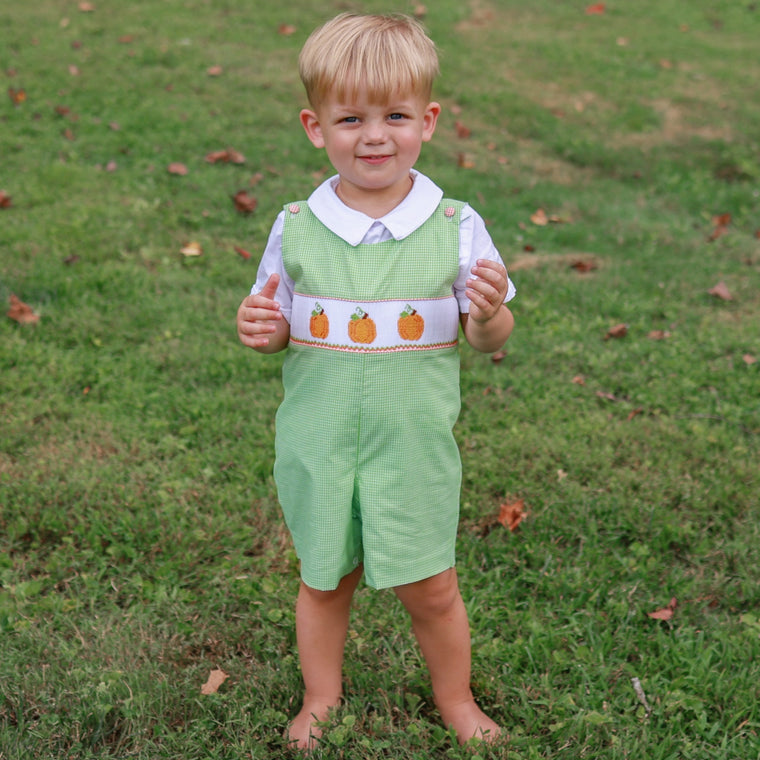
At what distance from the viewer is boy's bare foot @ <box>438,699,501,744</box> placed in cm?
230

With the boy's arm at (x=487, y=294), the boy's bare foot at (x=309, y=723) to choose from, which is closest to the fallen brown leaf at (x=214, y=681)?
the boy's bare foot at (x=309, y=723)

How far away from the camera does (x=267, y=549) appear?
301cm

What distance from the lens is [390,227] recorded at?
75.4 inches

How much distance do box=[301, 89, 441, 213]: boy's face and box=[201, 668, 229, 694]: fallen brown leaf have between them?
1.46 metres

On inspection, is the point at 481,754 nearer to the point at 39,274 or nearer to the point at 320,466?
the point at 320,466

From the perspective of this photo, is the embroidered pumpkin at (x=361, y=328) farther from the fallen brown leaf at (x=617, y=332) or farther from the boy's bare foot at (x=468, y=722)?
the fallen brown leaf at (x=617, y=332)

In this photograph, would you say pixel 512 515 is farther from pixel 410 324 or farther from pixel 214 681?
pixel 410 324

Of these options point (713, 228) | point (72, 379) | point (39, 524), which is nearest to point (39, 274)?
point (72, 379)

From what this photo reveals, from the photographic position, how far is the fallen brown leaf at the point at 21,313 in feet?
13.7

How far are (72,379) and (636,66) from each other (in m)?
6.49

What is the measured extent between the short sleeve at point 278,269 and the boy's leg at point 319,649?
0.73 meters

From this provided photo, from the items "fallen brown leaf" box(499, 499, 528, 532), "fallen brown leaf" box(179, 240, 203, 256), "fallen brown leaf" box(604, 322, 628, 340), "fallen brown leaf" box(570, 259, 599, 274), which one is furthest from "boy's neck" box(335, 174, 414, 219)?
"fallen brown leaf" box(570, 259, 599, 274)

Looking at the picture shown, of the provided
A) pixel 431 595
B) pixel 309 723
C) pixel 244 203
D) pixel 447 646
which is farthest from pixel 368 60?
pixel 244 203

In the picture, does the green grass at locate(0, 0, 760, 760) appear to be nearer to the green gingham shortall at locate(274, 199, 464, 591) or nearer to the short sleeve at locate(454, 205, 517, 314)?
the green gingham shortall at locate(274, 199, 464, 591)
